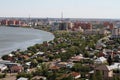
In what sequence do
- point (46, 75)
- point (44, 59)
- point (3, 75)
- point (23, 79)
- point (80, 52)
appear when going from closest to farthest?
point (23, 79), point (46, 75), point (3, 75), point (44, 59), point (80, 52)

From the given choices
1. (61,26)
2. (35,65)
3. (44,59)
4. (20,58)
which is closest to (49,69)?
(35,65)

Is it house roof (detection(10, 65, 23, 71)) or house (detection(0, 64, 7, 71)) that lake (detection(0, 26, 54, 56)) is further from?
house roof (detection(10, 65, 23, 71))

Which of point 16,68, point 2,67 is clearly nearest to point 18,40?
point 2,67

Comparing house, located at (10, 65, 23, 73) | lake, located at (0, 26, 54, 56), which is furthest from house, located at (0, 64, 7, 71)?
lake, located at (0, 26, 54, 56)

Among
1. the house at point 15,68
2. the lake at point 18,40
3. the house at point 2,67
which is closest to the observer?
the house at point 15,68

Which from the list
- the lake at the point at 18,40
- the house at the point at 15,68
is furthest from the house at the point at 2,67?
the lake at the point at 18,40

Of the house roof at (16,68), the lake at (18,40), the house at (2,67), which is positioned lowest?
the lake at (18,40)

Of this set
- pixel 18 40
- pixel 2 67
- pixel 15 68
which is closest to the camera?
pixel 15 68

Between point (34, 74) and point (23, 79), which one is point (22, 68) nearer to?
point (34, 74)

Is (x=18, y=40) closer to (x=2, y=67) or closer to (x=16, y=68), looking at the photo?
(x=2, y=67)

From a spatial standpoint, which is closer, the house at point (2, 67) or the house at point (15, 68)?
the house at point (15, 68)

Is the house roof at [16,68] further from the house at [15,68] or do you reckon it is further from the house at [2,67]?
the house at [2,67]
